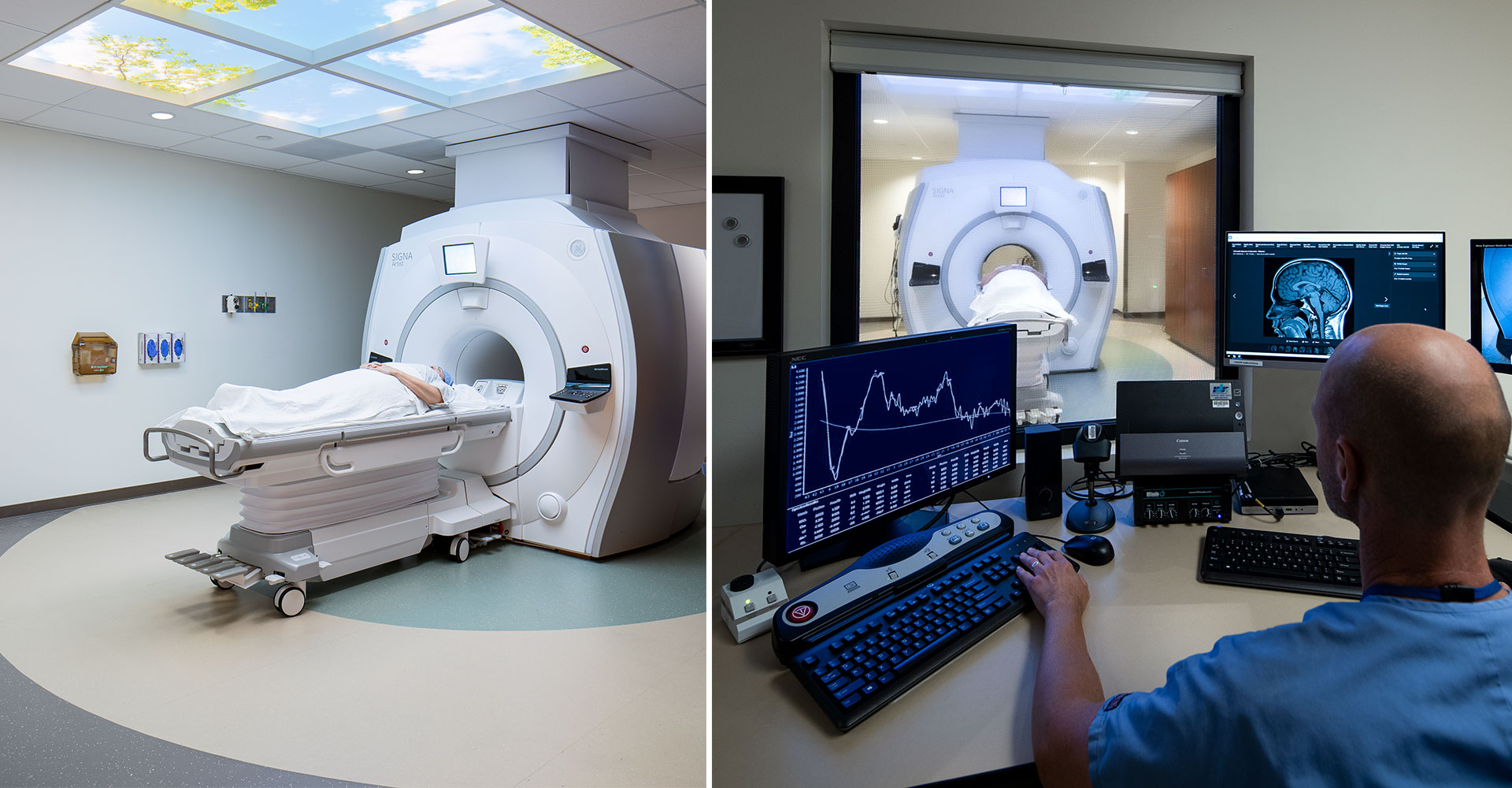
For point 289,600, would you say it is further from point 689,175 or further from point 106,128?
point 689,175

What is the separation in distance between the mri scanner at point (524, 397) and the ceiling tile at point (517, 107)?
240mm

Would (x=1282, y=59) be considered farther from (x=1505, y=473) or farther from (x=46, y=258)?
(x=46, y=258)

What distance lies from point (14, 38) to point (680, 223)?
427cm

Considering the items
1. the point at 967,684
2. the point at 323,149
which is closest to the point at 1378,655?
the point at 967,684

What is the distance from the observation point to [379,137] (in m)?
3.75

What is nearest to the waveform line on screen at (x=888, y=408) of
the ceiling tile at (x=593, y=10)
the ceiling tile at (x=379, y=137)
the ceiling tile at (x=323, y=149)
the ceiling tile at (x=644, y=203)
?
the ceiling tile at (x=593, y=10)

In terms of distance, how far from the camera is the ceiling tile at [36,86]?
2.79 m

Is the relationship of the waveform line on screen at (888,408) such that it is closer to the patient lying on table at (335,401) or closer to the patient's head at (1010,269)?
the patient's head at (1010,269)

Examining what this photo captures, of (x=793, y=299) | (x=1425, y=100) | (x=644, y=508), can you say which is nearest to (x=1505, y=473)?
(x=1425, y=100)

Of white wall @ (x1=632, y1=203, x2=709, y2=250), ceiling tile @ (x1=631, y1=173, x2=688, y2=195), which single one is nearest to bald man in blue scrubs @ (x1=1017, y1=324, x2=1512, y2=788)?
ceiling tile @ (x1=631, y1=173, x2=688, y2=195)

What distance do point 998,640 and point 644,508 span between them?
2.63m

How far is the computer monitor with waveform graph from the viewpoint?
1092mm

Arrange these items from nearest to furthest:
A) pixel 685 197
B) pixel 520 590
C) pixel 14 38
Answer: pixel 14 38 < pixel 520 590 < pixel 685 197

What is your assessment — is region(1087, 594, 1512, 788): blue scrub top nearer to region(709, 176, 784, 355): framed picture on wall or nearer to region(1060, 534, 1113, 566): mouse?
region(1060, 534, 1113, 566): mouse
